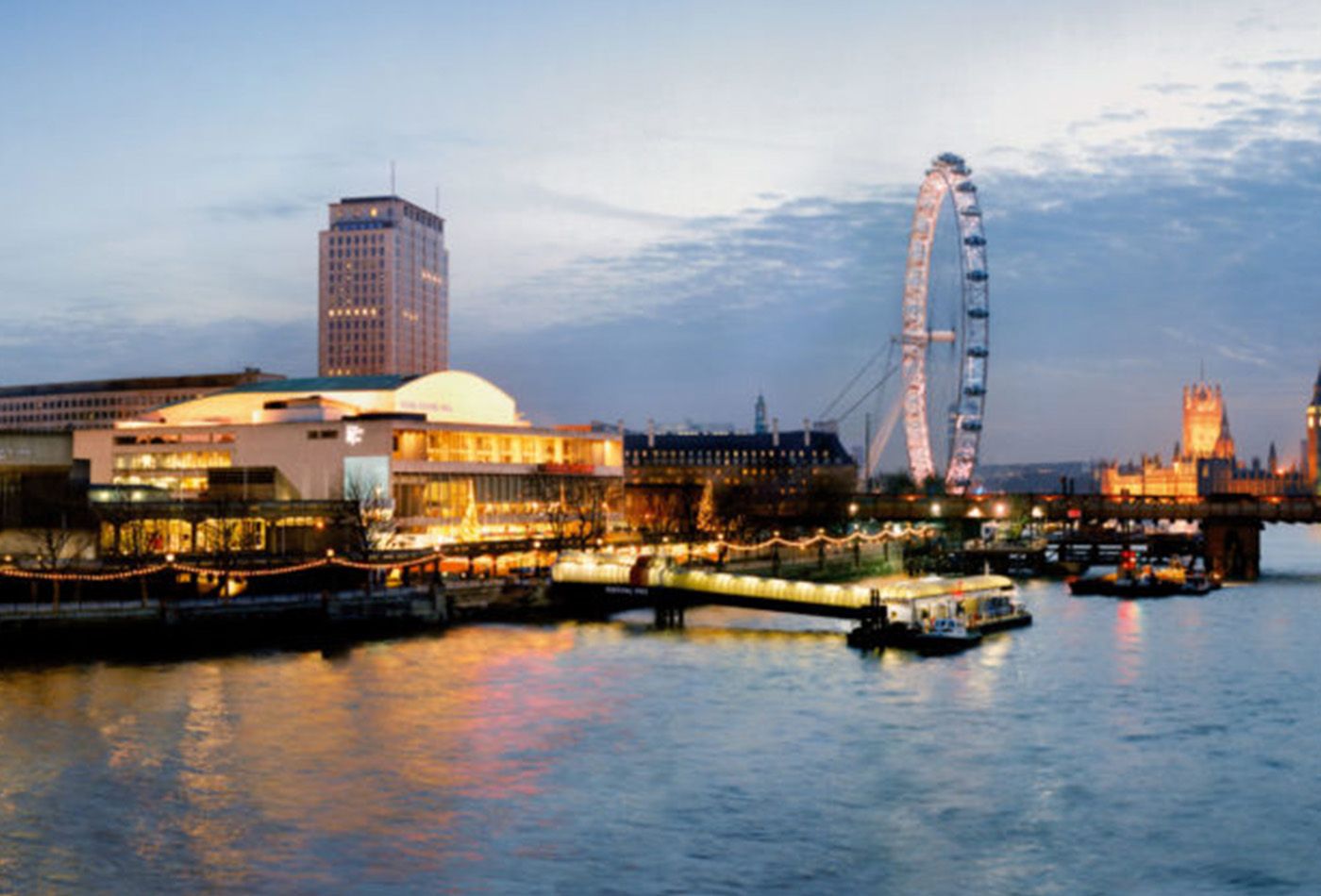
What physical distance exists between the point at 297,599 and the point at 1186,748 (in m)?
39.7

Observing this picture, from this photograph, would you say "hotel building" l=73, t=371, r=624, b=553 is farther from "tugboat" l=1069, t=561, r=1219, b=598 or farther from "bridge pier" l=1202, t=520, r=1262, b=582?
"bridge pier" l=1202, t=520, r=1262, b=582

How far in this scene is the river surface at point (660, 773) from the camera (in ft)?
101

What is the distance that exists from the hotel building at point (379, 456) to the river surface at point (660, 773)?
162ft

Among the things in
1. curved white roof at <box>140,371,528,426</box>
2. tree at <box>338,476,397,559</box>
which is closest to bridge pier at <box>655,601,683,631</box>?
tree at <box>338,476,397,559</box>

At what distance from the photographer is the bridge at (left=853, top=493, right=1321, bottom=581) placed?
11388cm

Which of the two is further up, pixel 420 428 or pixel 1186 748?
pixel 420 428

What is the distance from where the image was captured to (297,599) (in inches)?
2643

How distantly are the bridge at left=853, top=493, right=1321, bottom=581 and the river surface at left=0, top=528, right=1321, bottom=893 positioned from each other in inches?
2246

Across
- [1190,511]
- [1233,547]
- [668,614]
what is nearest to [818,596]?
[668,614]

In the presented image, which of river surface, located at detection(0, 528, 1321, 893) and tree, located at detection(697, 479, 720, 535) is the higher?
tree, located at detection(697, 479, 720, 535)

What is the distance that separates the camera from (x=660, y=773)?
3891 centimetres

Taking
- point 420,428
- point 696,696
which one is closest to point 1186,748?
point 696,696

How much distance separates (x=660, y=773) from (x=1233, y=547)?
297 feet

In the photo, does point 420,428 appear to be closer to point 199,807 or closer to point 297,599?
point 297,599
